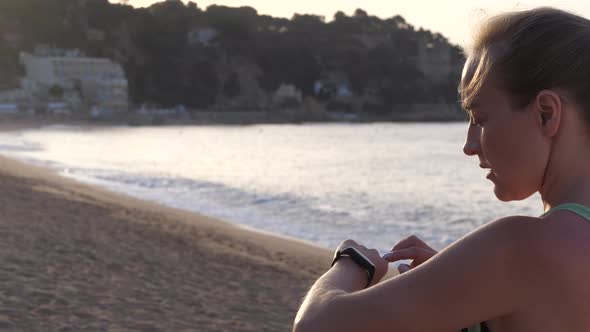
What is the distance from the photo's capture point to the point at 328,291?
827 mm

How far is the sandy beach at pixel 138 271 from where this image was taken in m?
4.07

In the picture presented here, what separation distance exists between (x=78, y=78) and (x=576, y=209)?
256 feet

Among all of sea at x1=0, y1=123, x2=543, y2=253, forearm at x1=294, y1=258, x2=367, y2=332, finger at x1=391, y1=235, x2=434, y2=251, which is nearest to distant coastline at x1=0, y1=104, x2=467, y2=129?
sea at x1=0, y1=123, x2=543, y2=253

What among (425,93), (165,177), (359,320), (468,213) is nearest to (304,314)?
(359,320)

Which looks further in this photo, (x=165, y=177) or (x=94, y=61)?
(x=94, y=61)

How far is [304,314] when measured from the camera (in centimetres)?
81

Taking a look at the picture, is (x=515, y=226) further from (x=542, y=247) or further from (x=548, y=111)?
(x=548, y=111)

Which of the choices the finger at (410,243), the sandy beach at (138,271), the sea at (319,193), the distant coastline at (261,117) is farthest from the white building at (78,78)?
the finger at (410,243)

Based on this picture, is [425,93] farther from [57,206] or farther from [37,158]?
[57,206]

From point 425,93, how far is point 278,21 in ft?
74.6

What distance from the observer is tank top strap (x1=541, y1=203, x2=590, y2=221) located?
0.76m

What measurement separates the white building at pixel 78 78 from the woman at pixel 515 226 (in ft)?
240

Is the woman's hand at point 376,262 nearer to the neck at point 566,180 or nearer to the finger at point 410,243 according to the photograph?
the finger at point 410,243

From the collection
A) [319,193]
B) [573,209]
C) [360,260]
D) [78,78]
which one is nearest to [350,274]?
[360,260]
